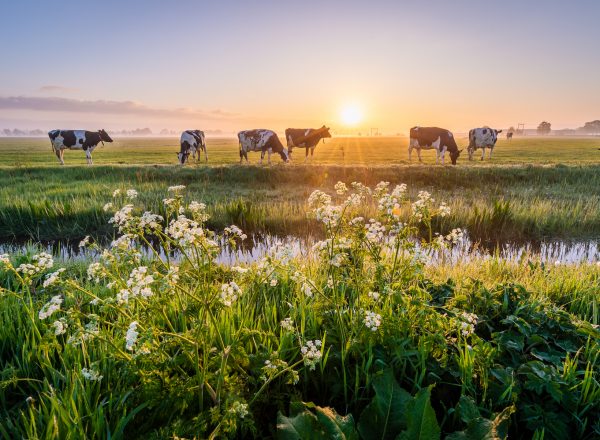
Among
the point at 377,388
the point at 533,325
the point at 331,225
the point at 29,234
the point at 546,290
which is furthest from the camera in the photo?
the point at 29,234

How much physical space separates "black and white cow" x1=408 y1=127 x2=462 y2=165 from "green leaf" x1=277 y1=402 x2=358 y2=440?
2519 cm

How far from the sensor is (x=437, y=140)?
24.8m

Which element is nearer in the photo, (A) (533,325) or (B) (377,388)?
(B) (377,388)

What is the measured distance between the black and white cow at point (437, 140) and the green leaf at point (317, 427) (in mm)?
25189

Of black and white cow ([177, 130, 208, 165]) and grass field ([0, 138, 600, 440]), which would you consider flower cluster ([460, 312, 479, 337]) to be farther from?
black and white cow ([177, 130, 208, 165])

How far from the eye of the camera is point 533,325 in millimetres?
2836

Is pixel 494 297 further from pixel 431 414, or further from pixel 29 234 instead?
pixel 29 234

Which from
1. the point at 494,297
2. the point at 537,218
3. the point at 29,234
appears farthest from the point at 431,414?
the point at 29,234

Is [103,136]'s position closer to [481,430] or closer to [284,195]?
[284,195]

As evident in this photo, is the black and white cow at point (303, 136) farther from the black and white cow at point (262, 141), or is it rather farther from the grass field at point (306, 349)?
the grass field at point (306, 349)

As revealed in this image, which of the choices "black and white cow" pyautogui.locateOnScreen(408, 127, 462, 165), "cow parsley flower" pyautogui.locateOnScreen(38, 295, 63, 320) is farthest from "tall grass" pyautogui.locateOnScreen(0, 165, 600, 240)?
"black and white cow" pyautogui.locateOnScreen(408, 127, 462, 165)

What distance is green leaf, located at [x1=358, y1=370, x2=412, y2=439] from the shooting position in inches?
71.3

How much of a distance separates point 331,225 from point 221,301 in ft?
3.05

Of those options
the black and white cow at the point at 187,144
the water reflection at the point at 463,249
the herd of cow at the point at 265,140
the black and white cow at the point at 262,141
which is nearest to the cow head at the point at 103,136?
the herd of cow at the point at 265,140
